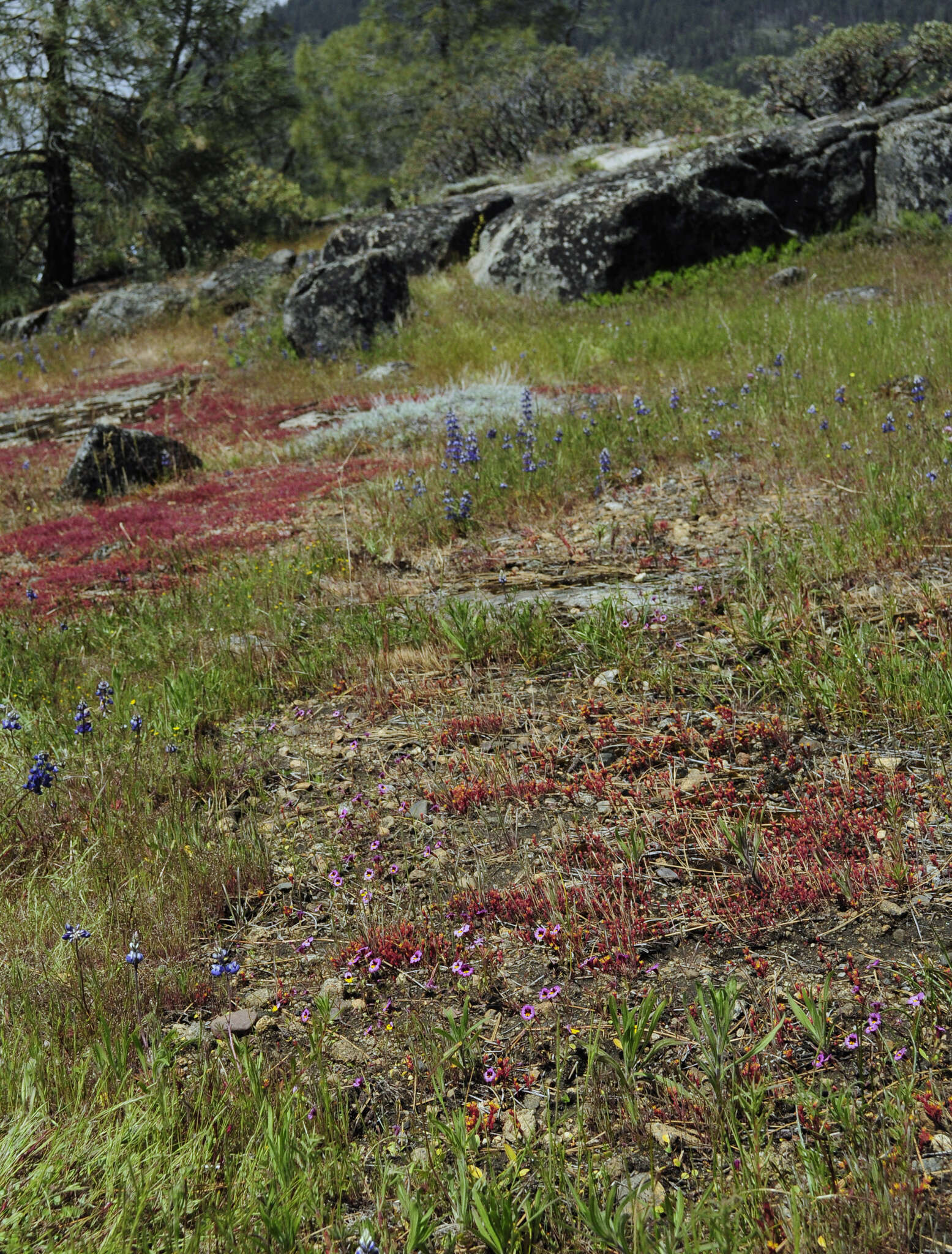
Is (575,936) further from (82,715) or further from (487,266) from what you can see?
(487,266)

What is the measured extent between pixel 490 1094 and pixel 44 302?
92.5ft

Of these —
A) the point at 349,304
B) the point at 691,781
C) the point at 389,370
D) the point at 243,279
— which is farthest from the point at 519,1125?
the point at 243,279

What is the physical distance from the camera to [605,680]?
4.08 metres

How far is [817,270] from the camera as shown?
590 inches

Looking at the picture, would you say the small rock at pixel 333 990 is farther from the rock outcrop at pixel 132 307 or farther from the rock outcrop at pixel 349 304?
the rock outcrop at pixel 132 307

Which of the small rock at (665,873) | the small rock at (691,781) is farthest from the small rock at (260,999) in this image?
the small rock at (691,781)

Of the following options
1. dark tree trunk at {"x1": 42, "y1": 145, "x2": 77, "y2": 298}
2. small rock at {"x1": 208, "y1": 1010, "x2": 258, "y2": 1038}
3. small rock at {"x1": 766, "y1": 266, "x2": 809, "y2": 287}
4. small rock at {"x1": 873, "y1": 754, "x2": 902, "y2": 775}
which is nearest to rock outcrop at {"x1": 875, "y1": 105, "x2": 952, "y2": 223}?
small rock at {"x1": 766, "y1": 266, "x2": 809, "y2": 287}

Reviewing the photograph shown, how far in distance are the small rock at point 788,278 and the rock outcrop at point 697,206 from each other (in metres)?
2.11

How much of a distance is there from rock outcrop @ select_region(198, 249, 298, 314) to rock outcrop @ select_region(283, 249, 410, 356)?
20.9 feet

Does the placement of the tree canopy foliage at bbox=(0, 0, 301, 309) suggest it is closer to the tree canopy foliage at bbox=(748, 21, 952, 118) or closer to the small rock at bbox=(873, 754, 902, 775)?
the tree canopy foliage at bbox=(748, 21, 952, 118)

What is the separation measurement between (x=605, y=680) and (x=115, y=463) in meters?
7.63

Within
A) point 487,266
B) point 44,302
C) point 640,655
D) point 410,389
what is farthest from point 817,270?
point 44,302

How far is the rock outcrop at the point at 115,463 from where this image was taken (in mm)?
9531

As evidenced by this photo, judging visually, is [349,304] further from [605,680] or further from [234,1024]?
[234,1024]
